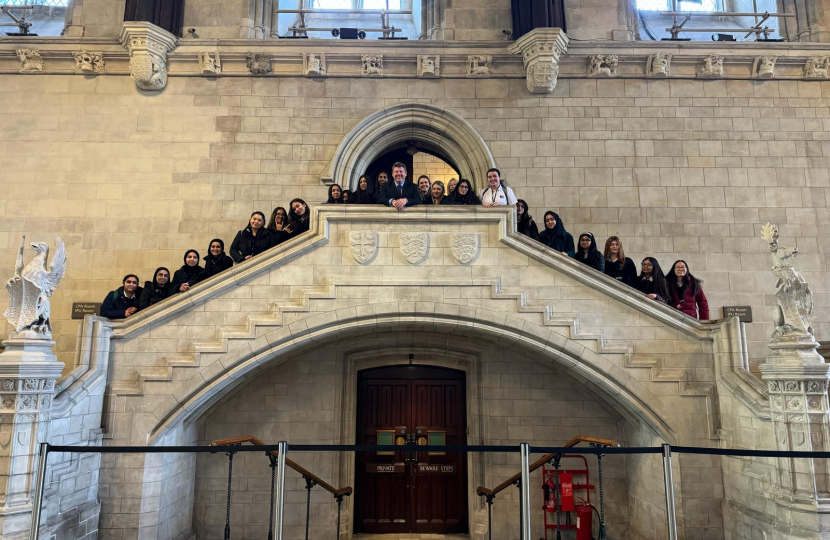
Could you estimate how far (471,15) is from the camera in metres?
11.4

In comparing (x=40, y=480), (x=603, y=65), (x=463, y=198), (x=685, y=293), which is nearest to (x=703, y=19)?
(x=603, y=65)

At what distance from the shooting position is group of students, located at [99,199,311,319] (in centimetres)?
838

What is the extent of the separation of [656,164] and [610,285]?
13.5 ft

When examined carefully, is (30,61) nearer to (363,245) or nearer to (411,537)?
(363,245)

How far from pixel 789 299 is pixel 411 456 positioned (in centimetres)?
627

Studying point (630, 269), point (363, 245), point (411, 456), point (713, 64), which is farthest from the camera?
point (713, 64)

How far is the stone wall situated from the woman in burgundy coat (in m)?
1.87

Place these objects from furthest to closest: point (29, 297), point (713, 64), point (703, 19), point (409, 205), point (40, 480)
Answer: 1. point (703, 19)
2. point (713, 64)
3. point (409, 205)
4. point (29, 297)
5. point (40, 480)

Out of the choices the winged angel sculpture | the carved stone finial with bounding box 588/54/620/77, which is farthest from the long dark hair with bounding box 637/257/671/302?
the winged angel sculpture

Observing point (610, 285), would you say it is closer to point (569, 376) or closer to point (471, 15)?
point (569, 376)

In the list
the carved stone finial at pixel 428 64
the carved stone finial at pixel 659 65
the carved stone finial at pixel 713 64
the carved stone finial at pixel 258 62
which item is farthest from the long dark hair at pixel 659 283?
the carved stone finial at pixel 258 62

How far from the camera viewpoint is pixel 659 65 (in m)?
11.0

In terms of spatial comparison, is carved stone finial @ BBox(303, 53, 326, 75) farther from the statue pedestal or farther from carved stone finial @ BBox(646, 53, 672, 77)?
the statue pedestal

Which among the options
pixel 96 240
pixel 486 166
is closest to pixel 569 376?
pixel 486 166
